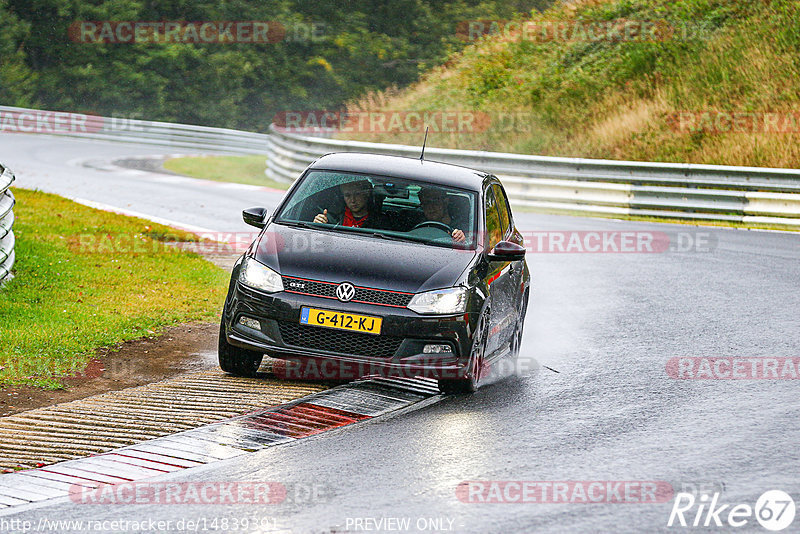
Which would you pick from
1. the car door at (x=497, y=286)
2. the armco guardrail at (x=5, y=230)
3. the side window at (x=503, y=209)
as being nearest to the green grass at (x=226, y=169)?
the armco guardrail at (x=5, y=230)

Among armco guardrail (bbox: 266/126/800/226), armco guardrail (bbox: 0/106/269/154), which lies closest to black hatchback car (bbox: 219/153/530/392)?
armco guardrail (bbox: 266/126/800/226)

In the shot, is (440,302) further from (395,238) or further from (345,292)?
(395,238)

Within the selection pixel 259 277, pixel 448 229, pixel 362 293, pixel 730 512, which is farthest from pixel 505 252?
pixel 730 512

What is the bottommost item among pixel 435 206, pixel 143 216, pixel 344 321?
pixel 143 216

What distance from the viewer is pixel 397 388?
8742 millimetres

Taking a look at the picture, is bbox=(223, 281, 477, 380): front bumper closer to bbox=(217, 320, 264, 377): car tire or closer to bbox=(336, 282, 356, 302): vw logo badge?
bbox=(336, 282, 356, 302): vw logo badge

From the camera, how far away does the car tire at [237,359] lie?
872cm

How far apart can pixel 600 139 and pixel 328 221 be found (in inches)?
781

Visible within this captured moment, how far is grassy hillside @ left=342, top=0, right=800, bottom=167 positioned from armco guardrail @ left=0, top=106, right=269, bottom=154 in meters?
6.40

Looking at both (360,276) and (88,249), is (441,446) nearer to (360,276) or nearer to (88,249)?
(360,276)

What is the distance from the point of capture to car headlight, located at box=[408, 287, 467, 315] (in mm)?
8250

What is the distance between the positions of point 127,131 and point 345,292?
33.2m

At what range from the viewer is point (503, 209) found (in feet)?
34.9

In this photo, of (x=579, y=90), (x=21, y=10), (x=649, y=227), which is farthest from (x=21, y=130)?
(x=649, y=227)
